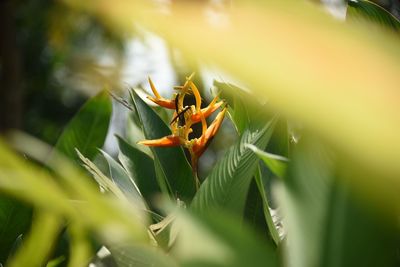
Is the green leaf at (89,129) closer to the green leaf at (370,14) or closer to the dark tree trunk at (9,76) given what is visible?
the green leaf at (370,14)

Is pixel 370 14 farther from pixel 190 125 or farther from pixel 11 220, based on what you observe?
pixel 11 220

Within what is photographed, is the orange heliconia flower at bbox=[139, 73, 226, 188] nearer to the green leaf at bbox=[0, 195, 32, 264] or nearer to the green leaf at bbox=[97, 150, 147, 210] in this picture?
the green leaf at bbox=[97, 150, 147, 210]

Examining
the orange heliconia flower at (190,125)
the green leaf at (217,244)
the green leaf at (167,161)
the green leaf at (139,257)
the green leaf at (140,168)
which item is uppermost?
the green leaf at (217,244)

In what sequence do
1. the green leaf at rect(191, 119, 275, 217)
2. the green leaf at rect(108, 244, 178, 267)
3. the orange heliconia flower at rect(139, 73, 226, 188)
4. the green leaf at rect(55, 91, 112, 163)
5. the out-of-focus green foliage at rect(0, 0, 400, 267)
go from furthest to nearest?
the green leaf at rect(55, 91, 112, 163), the orange heliconia flower at rect(139, 73, 226, 188), the green leaf at rect(191, 119, 275, 217), the green leaf at rect(108, 244, 178, 267), the out-of-focus green foliage at rect(0, 0, 400, 267)

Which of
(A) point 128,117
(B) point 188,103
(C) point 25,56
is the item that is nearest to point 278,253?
(B) point 188,103

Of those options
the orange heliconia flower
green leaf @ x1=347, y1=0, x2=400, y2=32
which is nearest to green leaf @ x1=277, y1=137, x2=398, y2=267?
green leaf @ x1=347, y1=0, x2=400, y2=32

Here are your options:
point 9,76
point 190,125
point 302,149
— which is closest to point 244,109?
point 190,125

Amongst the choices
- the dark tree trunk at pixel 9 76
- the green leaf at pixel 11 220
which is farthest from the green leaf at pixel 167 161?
the dark tree trunk at pixel 9 76
